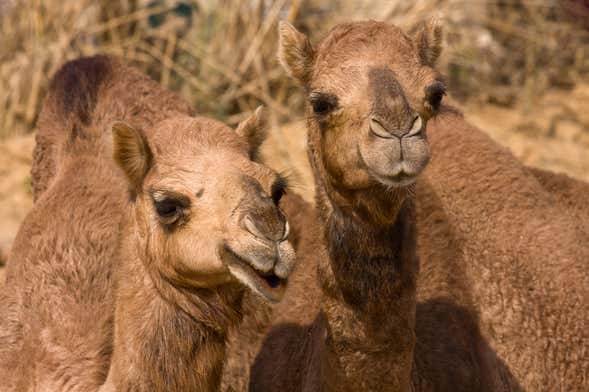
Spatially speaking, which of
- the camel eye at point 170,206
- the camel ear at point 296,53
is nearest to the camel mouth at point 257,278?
the camel eye at point 170,206

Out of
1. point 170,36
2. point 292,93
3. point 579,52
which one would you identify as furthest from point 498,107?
point 170,36

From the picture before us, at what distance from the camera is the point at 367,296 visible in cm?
438

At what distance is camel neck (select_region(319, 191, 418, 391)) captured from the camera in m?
4.37

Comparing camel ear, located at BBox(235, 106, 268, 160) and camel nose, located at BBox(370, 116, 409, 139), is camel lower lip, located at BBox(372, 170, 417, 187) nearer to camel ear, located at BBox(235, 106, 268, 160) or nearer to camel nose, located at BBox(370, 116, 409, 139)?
camel nose, located at BBox(370, 116, 409, 139)

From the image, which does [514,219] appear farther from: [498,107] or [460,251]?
[498,107]

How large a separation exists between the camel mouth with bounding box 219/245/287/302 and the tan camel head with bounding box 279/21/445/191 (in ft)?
2.02

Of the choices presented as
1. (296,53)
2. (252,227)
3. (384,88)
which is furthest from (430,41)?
(252,227)

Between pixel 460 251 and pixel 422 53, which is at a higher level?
pixel 422 53

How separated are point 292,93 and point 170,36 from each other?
4.91 ft

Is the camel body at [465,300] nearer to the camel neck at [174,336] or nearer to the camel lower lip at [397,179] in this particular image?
the camel neck at [174,336]

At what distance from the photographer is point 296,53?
4.66 m

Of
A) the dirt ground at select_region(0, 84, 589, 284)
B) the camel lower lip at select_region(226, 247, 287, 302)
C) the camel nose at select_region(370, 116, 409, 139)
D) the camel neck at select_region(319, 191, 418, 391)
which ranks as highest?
the camel nose at select_region(370, 116, 409, 139)

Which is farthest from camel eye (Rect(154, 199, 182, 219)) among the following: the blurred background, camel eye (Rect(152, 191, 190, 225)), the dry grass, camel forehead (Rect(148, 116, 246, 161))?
the dry grass

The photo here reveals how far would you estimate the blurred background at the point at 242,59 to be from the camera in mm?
11016
